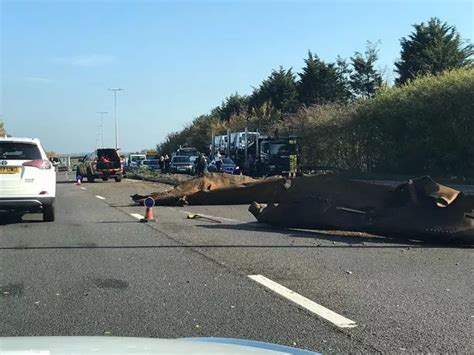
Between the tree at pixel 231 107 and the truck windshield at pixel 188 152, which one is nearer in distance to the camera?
the truck windshield at pixel 188 152

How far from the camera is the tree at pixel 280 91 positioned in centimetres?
7358

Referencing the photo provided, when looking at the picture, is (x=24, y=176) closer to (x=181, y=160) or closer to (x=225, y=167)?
(x=225, y=167)

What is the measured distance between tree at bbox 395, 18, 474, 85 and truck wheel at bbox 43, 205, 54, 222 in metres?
41.4

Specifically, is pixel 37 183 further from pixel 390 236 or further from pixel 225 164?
pixel 225 164

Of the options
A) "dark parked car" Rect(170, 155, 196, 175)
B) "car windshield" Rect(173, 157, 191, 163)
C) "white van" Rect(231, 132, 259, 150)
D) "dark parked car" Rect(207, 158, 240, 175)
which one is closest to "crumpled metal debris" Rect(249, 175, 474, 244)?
"dark parked car" Rect(207, 158, 240, 175)

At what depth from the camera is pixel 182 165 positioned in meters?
51.1

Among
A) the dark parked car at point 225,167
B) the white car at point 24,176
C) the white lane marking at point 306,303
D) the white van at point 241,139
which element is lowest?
the white lane marking at point 306,303

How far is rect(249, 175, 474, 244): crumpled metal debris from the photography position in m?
10.3

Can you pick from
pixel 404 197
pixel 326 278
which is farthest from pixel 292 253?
pixel 404 197

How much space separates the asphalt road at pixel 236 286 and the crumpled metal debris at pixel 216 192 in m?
5.34

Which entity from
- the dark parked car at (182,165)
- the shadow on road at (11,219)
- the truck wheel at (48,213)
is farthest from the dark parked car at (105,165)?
the truck wheel at (48,213)

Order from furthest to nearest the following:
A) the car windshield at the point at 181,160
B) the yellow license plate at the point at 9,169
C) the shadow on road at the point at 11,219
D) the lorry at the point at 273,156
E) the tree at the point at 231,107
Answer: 1. the tree at the point at 231,107
2. the car windshield at the point at 181,160
3. the lorry at the point at 273,156
4. the shadow on road at the point at 11,219
5. the yellow license plate at the point at 9,169

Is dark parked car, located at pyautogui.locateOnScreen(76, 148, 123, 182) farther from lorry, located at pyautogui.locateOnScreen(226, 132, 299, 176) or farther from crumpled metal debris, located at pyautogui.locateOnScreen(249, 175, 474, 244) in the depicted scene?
crumpled metal debris, located at pyautogui.locateOnScreen(249, 175, 474, 244)

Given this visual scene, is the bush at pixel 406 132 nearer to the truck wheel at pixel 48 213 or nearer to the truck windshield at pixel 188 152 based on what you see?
the truck windshield at pixel 188 152
